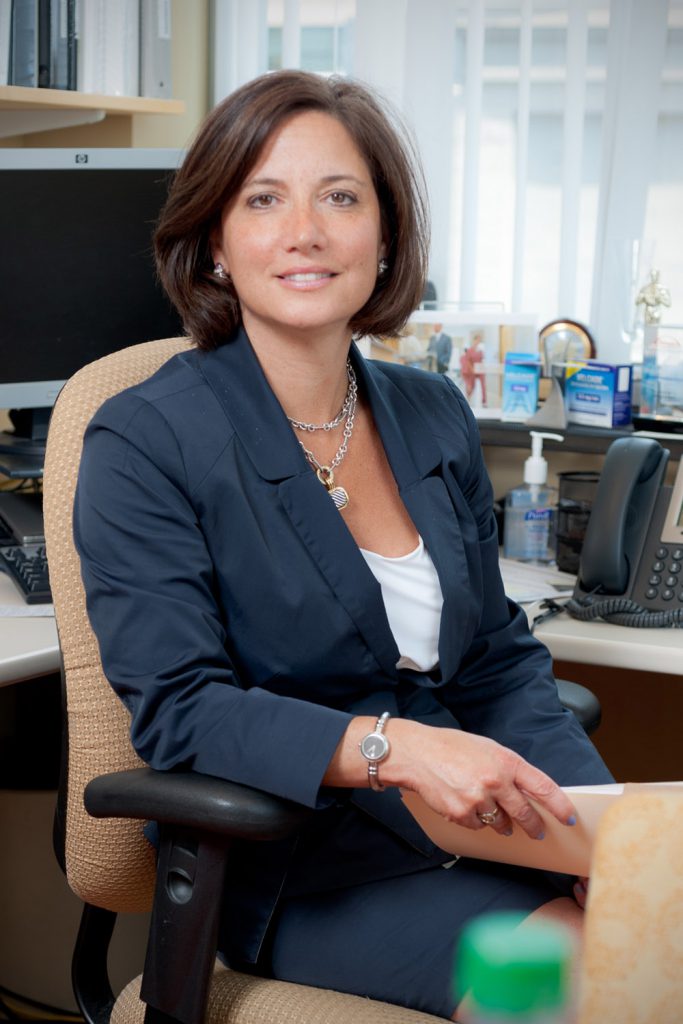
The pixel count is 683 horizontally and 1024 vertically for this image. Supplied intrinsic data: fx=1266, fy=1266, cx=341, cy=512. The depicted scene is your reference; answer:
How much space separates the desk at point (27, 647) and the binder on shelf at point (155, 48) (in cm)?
108

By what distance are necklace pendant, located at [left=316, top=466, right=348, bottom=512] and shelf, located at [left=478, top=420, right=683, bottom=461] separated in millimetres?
830

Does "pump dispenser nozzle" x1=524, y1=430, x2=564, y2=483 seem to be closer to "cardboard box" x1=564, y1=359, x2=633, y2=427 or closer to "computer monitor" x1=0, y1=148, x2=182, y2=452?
"cardboard box" x1=564, y1=359, x2=633, y2=427

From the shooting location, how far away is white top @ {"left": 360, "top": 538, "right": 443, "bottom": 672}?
1.34 metres

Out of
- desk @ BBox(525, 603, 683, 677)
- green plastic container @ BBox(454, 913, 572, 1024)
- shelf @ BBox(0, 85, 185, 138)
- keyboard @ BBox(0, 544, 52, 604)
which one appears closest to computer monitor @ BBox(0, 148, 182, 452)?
shelf @ BBox(0, 85, 185, 138)

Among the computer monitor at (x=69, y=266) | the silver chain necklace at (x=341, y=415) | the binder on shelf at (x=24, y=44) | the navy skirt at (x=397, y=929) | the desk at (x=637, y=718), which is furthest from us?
the desk at (x=637, y=718)

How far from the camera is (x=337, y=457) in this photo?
142 centimetres

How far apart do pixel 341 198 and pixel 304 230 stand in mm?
86

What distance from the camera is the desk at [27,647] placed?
56.4 inches

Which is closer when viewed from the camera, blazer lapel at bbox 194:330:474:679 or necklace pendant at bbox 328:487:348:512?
blazer lapel at bbox 194:330:474:679

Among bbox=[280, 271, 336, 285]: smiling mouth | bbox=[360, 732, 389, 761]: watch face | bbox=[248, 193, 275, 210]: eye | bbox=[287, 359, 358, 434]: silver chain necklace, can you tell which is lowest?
bbox=[360, 732, 389, 761]: watch face

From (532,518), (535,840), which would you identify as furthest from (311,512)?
(532,518)

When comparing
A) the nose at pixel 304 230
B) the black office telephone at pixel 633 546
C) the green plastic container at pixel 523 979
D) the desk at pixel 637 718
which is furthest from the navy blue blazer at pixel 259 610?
the desk at pixel 637 718

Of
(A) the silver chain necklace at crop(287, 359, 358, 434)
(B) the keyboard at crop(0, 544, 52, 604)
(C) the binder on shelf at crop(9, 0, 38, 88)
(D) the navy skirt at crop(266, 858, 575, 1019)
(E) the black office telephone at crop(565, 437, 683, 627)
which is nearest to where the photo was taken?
(D) the navy skirt at crop(266, 858, 575, 1019)

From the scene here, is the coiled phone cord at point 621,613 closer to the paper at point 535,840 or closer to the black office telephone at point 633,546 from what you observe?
the black office telephone at point 633,546
